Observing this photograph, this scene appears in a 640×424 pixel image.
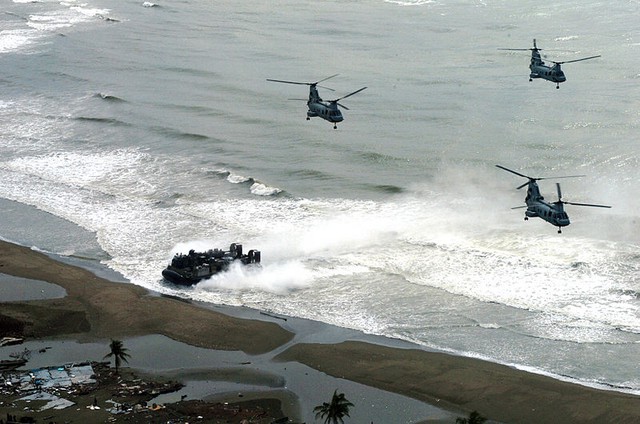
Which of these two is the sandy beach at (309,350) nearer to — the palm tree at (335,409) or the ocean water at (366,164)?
the ocean water at (366,164)

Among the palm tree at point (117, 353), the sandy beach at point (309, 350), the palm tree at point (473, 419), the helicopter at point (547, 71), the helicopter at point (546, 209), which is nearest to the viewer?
the palm tree at point (473, 419)

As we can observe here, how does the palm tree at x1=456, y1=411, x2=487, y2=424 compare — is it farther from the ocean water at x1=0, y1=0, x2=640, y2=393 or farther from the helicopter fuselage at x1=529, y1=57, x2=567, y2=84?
the helicopter fuselage at x1=529, y1=57, x2=567, y2=84

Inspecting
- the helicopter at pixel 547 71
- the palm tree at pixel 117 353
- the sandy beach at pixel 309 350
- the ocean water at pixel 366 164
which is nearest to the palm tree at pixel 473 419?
the sandy beach at pixel 309 350

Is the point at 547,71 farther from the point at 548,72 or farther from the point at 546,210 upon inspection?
the point at 546,210

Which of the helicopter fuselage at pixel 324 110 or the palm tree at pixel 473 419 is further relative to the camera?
the helicopter fuselage at pixel 324 110

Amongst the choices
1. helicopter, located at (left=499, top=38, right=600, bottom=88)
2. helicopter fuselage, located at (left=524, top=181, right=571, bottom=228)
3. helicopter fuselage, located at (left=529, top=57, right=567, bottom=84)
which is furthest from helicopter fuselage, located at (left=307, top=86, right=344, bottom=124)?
helicopter fuselage, located at (left=529, top=57, right=567, bottom=84)

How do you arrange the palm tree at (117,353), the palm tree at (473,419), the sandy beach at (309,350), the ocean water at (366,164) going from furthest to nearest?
the ocean water at (366,164) < the palm tree at (117,353) < the sandy beach at (309,350) < the palm tree at (473,419)

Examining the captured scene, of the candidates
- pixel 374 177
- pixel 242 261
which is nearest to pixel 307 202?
pixel 374 177
